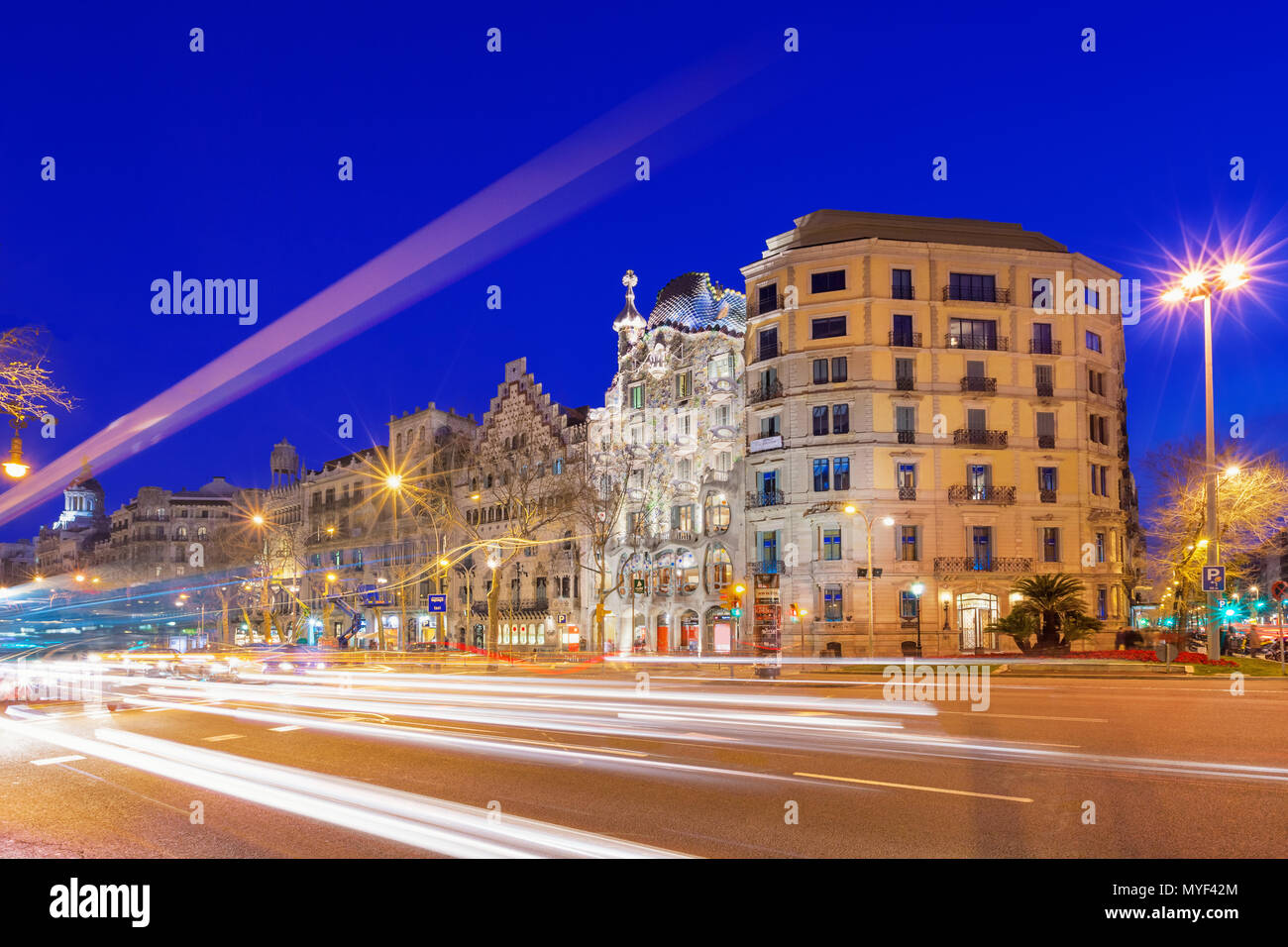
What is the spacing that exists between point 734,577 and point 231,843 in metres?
48.0

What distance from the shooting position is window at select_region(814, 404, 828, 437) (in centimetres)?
5369

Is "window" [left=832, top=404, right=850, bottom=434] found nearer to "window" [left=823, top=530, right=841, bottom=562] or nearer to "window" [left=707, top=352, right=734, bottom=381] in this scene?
"window" [left=823, top=530, right=841, bottom=562]

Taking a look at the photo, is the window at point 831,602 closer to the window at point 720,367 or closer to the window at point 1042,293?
the window at point 720,367

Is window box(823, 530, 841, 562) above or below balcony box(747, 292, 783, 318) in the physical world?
below

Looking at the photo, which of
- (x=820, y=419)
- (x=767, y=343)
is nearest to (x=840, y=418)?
(x=820, y=419)

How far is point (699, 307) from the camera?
60.4 m

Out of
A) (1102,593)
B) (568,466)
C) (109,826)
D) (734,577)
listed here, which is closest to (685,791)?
(109,826)

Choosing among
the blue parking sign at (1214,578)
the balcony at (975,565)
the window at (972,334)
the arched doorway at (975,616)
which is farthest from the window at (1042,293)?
the blue parking sign at (1214,578)

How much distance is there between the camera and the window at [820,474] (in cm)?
5328

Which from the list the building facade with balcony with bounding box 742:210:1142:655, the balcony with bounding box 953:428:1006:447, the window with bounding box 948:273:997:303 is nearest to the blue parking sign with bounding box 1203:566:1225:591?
the building facade with balcony with bounding box 742:210:1142:655

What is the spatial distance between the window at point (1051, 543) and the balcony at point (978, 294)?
1355 centimetres

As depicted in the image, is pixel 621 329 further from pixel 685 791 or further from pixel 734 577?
pixel 685 791

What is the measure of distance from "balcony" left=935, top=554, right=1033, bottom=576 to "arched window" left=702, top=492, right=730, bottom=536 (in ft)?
42.6

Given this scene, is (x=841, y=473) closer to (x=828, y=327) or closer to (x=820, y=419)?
(x=820, y=419)
